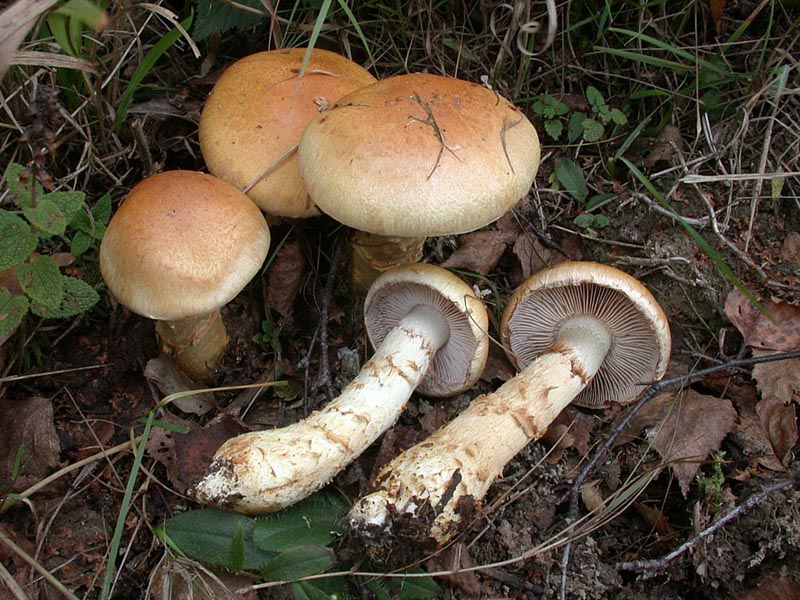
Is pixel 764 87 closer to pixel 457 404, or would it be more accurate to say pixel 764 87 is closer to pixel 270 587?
pixel 457 404

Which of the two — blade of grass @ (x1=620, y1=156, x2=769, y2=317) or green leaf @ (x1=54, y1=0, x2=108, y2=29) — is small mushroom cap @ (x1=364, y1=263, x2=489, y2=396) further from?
green leaf @ (x1=54, y1=0, x2=108, y2=29)

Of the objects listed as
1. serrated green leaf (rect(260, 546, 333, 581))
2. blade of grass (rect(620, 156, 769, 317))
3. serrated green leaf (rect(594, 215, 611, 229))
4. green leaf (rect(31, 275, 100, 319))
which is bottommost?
serrated green leaf (rect(260, 546, 333, 581))

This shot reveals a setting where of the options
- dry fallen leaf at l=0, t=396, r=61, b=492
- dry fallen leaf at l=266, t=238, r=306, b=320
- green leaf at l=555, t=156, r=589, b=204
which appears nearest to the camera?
dry fallen leaf at l=0, t=396, r=61, b=492

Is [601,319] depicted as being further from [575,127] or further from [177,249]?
[177,249]

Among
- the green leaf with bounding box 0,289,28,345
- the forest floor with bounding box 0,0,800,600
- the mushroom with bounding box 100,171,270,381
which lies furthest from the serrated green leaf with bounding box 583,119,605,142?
the green leaf with bounding box 0,289,28,345

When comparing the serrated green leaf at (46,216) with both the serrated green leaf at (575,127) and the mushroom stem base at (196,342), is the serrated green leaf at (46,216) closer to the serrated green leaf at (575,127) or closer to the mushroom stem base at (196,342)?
the mushroom stem base at (196,342)

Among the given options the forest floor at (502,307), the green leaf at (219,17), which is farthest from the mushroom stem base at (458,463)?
the green leaf at (219,17)
